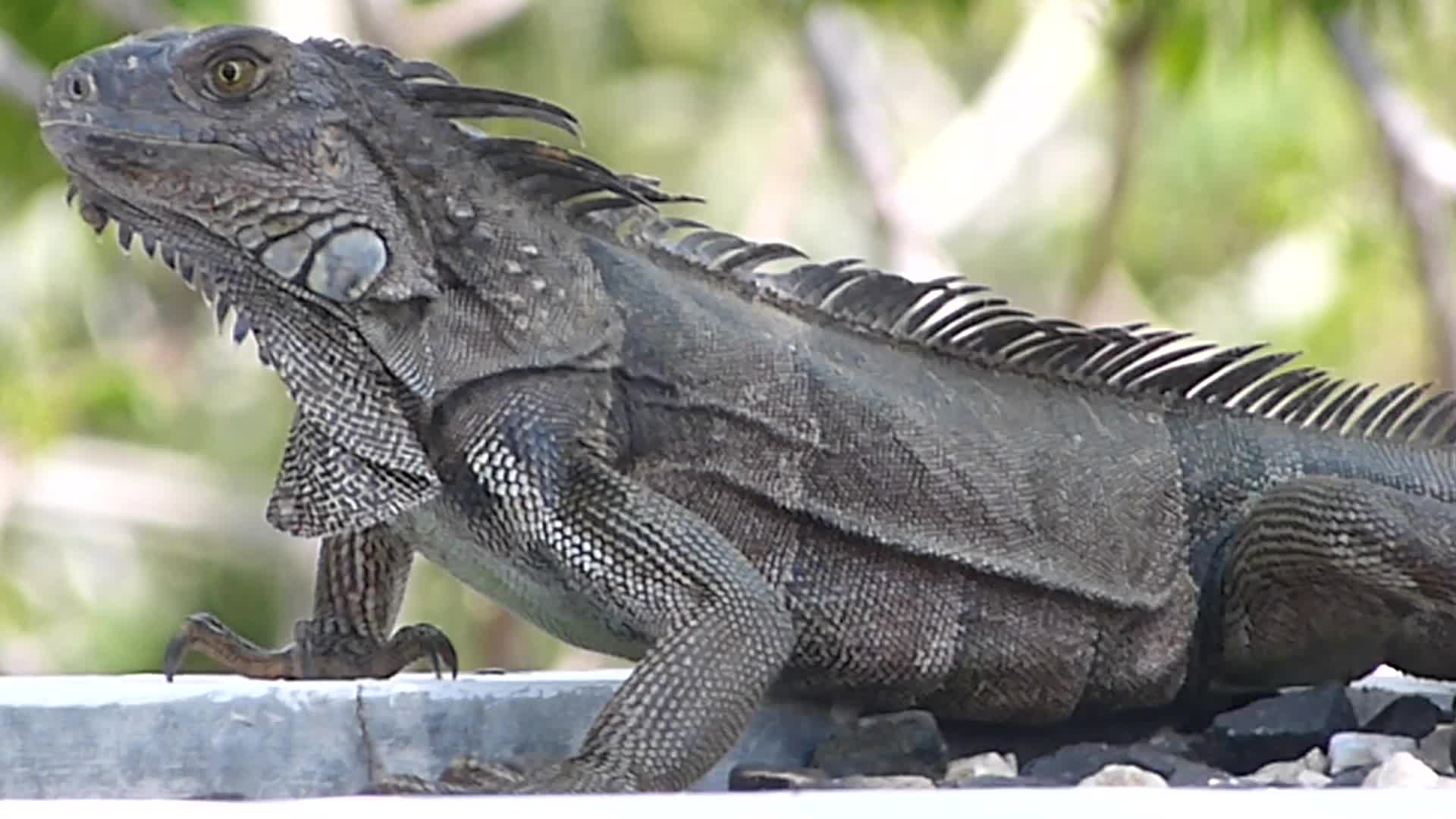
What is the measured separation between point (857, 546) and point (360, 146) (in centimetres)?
100

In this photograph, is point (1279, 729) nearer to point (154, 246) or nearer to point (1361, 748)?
point (1361, 748)

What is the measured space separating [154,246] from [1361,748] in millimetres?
1990

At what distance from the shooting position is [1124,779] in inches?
130

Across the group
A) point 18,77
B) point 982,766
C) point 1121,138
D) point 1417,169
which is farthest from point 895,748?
point 18,77

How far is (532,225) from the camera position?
3.57m

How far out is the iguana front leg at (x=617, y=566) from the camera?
3199 mm

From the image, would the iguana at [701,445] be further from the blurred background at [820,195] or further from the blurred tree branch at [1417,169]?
the blurred tree branch at [1417,169]

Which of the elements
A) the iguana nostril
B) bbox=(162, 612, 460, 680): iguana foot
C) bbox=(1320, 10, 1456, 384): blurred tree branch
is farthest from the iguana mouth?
bbox=(1320, 10, 1456, 384): blurred tree branch

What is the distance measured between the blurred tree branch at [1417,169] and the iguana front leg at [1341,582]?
5.53 metres

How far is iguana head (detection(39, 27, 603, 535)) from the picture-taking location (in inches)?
130

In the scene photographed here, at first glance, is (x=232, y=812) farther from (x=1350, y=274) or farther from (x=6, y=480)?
(x=1350, y=274)

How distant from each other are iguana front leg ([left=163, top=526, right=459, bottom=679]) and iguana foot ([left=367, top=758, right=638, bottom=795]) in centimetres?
79

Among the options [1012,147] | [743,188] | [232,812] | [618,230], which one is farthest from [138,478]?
[232,812]

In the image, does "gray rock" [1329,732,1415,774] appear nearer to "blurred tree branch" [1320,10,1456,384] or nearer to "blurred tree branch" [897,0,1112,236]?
"blurred tree branch" [1320,10,1456,384]
